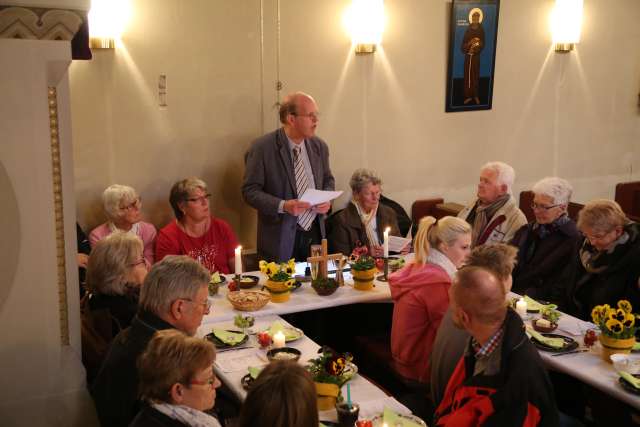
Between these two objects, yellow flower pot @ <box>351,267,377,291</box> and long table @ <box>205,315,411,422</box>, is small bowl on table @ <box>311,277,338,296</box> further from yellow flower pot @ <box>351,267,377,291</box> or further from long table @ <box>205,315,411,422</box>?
long table @ <box>205,315,411,422</box>

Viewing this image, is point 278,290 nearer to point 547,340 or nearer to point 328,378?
point 328,378

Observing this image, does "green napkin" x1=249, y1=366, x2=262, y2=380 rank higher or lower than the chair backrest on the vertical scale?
lower

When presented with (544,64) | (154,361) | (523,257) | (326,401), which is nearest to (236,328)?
(326,401)

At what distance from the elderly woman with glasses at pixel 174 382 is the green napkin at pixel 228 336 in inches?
48.5

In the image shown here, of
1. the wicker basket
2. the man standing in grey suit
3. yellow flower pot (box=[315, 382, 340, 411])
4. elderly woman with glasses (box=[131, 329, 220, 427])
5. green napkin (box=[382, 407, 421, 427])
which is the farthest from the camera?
the man standing in grey suit

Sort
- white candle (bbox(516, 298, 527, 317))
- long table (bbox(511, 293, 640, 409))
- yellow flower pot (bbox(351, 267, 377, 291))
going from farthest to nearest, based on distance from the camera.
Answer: yellow flower pot (bbox(351, 267, 377, 291)) → white candle (bbox(516, 298, 527, 317)) → long table (bbox(511, 293, 640, 409))

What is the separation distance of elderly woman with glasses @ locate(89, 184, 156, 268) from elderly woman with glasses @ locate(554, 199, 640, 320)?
290cm

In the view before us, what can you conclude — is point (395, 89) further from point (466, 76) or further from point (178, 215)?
point (178, 215)

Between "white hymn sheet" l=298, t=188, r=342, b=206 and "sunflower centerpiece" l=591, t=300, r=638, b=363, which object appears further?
"white hymn sheet" l=298, t=188, r=342, b=206

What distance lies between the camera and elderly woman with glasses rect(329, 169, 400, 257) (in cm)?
566

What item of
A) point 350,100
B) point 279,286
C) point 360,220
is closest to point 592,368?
point 279,286

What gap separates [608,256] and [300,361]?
6.36 feet

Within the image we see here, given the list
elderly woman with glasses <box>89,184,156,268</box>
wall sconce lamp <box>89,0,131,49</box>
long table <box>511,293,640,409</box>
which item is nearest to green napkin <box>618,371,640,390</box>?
long table <box>511,293,640,409</box>

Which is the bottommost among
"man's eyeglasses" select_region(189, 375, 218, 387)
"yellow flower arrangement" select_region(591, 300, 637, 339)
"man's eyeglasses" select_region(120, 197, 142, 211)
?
"yellow flower arrangement" select_region(591, 300, 637, 339)
